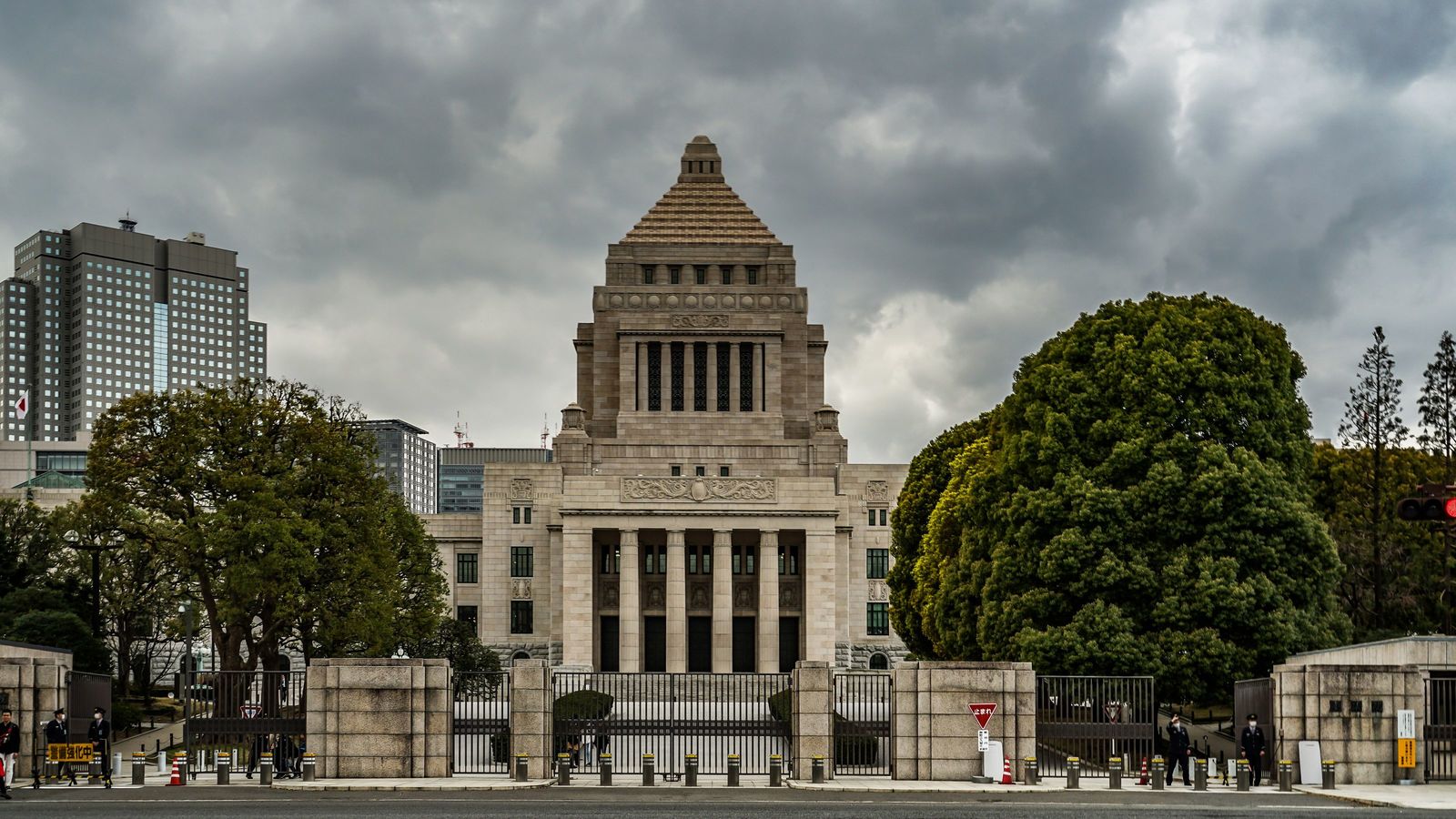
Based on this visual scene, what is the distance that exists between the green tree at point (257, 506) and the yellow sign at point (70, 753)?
14312 millimetres

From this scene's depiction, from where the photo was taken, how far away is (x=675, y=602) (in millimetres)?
81438

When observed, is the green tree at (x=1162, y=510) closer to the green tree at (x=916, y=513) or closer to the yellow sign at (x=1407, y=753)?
the yellow sign at (x=1407, y=753)

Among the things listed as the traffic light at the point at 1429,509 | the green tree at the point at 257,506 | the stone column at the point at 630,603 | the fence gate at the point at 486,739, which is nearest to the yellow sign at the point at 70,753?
the fence gate at the point at 486,739

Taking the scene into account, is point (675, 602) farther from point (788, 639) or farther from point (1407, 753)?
point (1407, 753)

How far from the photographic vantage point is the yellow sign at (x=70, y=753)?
34344 millimetres

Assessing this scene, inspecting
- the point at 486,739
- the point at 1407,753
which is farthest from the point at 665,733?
the point at 1407,753

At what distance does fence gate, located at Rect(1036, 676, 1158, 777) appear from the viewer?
120 ft

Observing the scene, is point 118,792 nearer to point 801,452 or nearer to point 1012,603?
point 1012,603

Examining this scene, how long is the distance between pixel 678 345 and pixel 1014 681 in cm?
6399

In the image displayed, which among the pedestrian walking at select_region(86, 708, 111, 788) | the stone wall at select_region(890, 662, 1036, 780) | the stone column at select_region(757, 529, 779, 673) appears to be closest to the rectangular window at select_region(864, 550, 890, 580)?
the stone column at select_region(757, 529, 779, 673)

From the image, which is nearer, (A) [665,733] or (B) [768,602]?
(A) [665,733]

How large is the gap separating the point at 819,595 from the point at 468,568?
76.6 feet

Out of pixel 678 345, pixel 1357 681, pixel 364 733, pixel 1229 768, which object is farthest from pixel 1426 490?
pixel 678 345

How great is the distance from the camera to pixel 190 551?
49.8m
